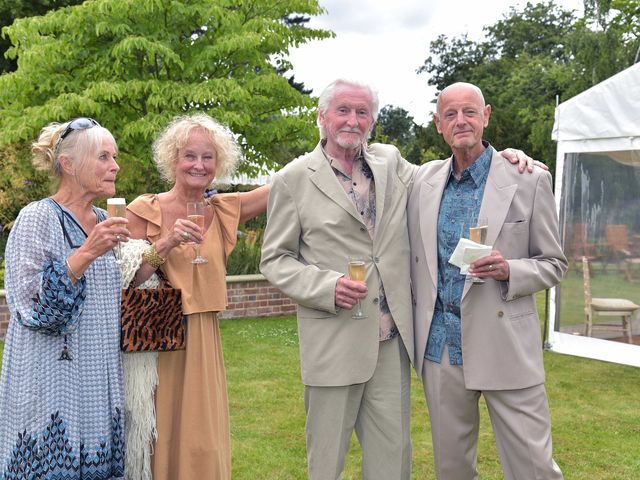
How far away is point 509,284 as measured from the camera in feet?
10.8

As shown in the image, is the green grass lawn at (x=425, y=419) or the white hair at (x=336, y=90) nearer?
the white hair at (x=336, y=90)

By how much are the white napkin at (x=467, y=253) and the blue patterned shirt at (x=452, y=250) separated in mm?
264

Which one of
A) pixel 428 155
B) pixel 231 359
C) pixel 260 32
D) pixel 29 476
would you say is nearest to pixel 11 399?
pixel 29 476

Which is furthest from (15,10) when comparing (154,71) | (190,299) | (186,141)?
(190,299)

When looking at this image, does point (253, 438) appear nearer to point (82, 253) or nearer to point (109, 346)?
point (109, 346)

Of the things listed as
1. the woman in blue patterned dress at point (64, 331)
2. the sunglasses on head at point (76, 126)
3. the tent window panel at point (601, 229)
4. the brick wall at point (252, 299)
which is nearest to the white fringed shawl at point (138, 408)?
the woman in blue patterned dress at point (64, 331)

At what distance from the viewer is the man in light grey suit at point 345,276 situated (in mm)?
3369

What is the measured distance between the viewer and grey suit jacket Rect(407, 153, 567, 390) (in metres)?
3.35

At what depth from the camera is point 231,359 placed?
8695 mm

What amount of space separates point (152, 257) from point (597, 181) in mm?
7028

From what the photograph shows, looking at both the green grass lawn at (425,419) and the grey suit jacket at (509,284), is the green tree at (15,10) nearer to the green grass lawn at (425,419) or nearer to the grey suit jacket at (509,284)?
the green grass lawn at (425,419)

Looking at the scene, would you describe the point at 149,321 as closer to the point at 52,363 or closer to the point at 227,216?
the point at 52,363

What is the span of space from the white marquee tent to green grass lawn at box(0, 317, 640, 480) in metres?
0.33

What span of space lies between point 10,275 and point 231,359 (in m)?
5.77
